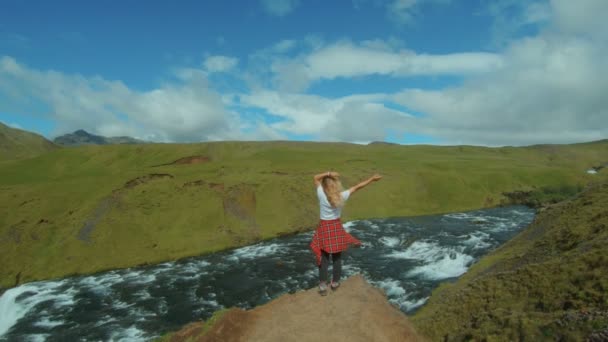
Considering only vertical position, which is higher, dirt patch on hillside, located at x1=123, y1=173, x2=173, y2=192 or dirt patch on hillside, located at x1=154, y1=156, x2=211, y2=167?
dirt patch on hillside, located at x1=154, y1=156, x2=211, y2=167

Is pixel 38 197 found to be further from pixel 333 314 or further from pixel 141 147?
pixel 141 147

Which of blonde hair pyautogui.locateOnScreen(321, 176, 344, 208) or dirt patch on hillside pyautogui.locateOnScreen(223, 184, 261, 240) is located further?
dirt patch on hillside pyautogui.locateOnScreen(223, 184, 261, 240)

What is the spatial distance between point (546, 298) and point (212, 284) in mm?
40631

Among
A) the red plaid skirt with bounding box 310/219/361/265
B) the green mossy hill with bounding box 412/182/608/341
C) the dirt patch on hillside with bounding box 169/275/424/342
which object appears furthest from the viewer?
the red plaid skirt with bounding box 310/219/361/265

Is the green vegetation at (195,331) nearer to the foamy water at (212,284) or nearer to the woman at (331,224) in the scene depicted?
the woman at (331,224)

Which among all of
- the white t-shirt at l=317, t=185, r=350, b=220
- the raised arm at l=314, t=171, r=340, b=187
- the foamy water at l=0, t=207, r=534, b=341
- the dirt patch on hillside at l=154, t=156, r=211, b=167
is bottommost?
the foamy water at l=0, t=207, r=534, b=341

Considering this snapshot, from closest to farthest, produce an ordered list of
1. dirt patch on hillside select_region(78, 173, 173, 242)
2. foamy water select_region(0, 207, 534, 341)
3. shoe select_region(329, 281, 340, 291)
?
shoe select_region(329, 281, 340, 291), foamy water select_region(0, 207, 534, 341), dirt patch on hillside select_region(78, 173, 173, 242)

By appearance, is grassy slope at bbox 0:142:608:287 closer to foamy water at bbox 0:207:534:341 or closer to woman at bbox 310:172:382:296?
foamy water at bbox 0:207:534:341

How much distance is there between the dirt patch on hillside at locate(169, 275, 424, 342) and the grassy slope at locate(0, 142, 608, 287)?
53542 millimetres

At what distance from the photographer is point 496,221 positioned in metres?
73.9

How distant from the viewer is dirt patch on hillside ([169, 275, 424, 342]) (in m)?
11.3

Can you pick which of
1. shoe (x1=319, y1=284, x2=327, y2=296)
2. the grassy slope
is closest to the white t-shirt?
shoe (x1=319, y1=284, x2=327, y2=296)

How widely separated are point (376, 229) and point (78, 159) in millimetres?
137632

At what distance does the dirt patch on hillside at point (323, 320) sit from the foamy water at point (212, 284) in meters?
Result: 22.6
